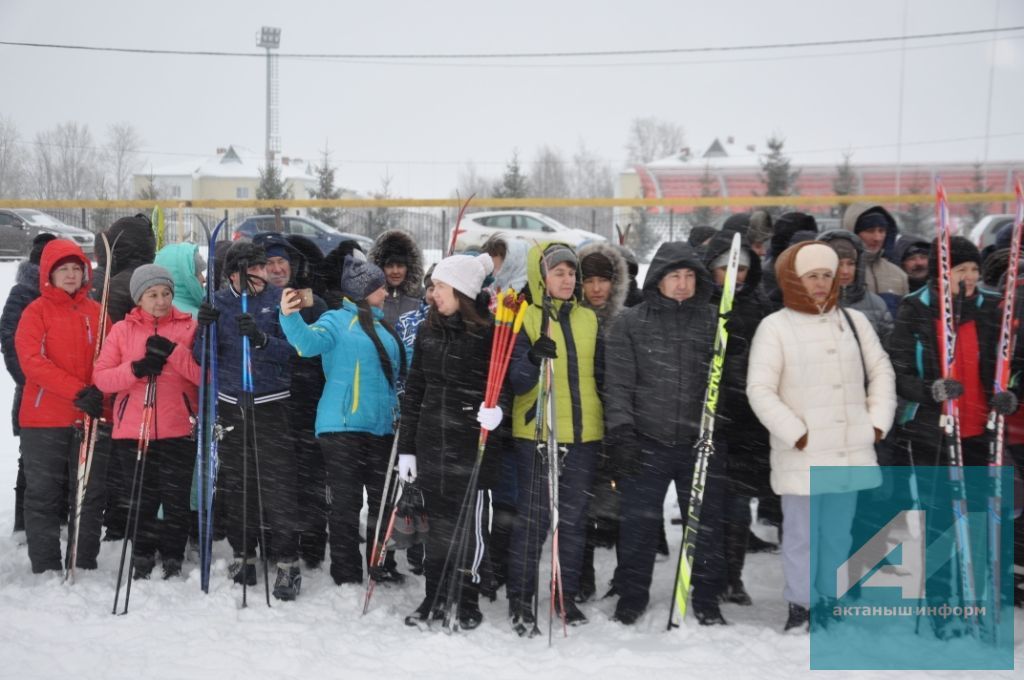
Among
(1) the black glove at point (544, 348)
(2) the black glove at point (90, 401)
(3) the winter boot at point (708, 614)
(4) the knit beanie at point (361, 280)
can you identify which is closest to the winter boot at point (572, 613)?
(3) the winter boot at point (708, 614)

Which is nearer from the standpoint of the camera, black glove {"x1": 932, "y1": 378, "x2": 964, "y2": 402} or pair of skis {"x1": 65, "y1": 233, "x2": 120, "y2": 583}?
black glove {"x1": 932, "y1": 378, "x2": 964, "y2": 402}

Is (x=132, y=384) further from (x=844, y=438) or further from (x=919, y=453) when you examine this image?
(x=919, y=453)

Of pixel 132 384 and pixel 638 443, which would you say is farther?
pixel 132 384

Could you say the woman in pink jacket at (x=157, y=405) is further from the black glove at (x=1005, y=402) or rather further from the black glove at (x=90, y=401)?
the black glove at (x=1005, y=402)

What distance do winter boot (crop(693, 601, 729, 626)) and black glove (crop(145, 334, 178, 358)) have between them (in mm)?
3162

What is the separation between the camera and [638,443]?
4.37 meters

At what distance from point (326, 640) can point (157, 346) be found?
1.83 m

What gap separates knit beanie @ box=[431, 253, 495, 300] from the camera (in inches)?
167

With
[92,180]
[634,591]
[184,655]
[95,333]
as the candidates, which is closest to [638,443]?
[634,591]

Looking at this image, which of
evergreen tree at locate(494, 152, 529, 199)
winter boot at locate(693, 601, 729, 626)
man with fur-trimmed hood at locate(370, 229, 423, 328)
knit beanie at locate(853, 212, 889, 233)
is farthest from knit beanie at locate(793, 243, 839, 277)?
evergreen tree at locate(494, 152, 529, 199)

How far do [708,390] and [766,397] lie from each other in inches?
11.6

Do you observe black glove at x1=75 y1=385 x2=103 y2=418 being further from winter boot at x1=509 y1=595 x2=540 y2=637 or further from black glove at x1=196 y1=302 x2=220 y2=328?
winter boot at x1=509 y1=595 x2=540 y2=637

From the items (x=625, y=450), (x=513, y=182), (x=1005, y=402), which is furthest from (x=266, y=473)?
(x=513, y=182)

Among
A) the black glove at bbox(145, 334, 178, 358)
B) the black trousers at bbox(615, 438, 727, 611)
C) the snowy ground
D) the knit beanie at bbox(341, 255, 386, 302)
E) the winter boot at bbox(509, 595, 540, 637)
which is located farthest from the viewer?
the knit beanie at bbox(341, 255, 386, 302)
